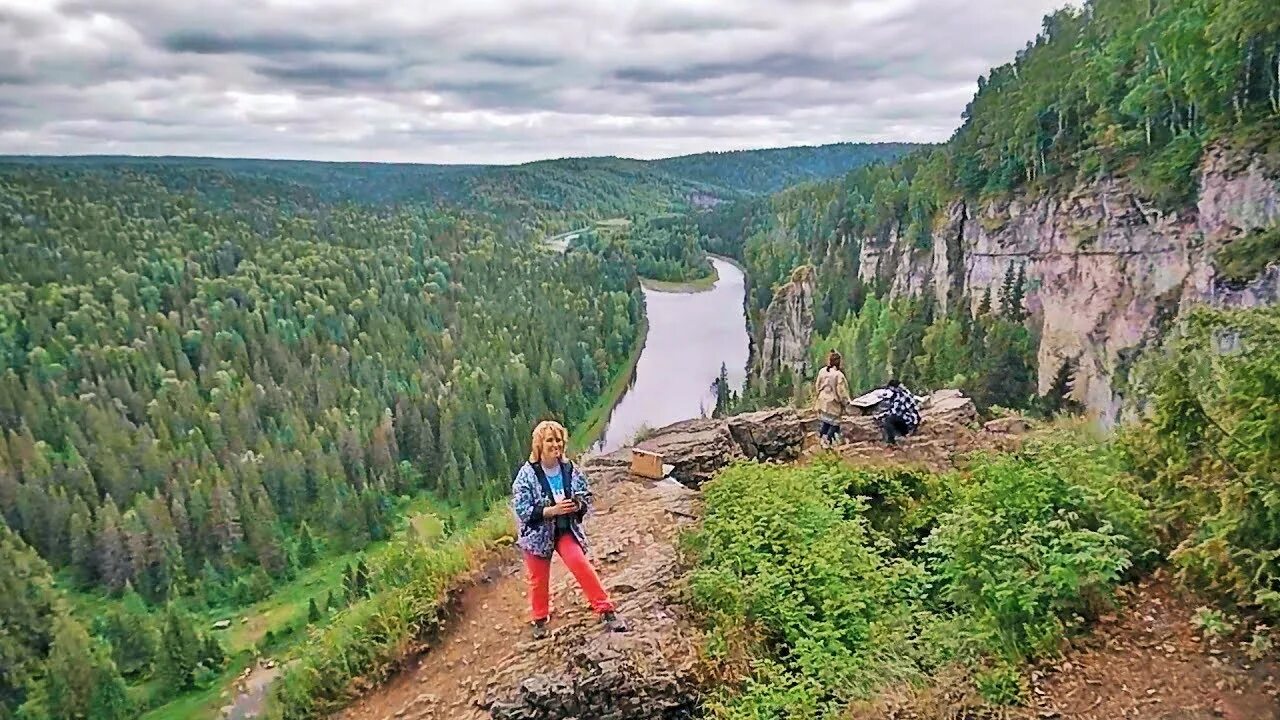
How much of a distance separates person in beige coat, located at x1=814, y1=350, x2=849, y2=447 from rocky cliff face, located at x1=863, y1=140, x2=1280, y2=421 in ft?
50.4

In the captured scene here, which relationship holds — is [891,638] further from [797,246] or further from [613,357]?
[797,246]

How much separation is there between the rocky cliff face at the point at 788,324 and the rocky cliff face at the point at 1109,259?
1671cm

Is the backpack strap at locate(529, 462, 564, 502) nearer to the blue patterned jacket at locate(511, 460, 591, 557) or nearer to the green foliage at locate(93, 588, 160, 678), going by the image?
the blue patterned jacket at locate(511, 460, 591, 557)

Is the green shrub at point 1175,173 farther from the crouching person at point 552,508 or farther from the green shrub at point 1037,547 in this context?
the crouching person at point 552,508

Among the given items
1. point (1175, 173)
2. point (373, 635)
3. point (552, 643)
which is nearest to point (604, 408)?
point (1175, 173)

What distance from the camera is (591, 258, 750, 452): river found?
67562 millimetres

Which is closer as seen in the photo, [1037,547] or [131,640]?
[1037,547]

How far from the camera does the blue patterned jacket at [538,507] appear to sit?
684 centimetres

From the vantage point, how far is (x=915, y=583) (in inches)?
283

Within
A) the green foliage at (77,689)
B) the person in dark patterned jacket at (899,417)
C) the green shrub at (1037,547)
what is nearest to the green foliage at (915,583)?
the green shrub at (1037,547)

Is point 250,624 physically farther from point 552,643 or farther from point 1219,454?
point 1219,454

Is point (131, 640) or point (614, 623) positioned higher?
point (614, 623)

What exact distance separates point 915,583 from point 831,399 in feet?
17.2

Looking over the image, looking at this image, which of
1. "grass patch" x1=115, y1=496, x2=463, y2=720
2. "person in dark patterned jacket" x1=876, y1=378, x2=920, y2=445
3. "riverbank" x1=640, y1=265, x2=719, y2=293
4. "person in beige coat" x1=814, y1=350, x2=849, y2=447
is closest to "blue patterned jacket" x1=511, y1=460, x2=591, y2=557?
"person in beige coat" x1=814, y1=350, x2=849, y2=447
